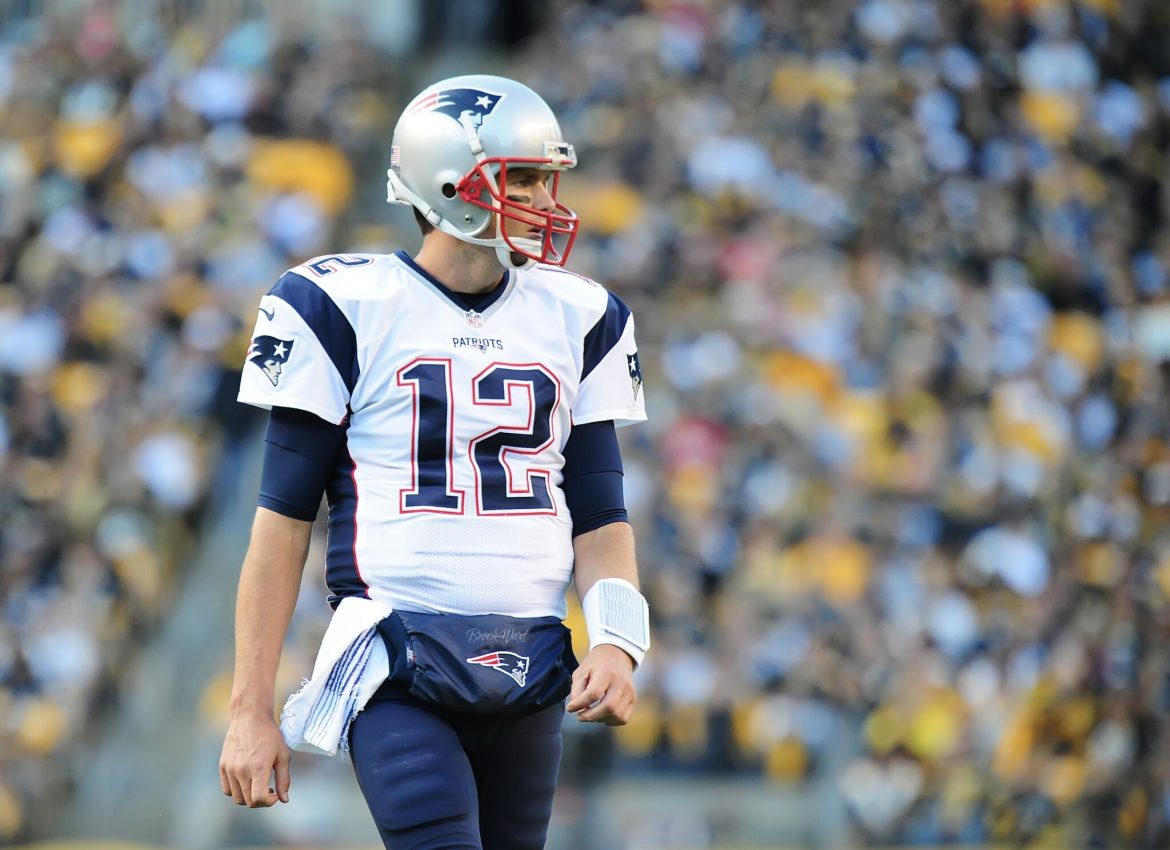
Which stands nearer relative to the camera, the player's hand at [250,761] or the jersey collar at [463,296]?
the player's hand at [250,761]

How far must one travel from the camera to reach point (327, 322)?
3.44 m

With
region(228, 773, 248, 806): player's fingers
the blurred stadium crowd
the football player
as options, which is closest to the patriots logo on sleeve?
the football player

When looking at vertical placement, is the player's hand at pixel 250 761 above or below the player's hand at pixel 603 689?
below

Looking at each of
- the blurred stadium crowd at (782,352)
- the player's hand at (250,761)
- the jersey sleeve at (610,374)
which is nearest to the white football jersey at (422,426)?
the jersey sleeve at (610,374)

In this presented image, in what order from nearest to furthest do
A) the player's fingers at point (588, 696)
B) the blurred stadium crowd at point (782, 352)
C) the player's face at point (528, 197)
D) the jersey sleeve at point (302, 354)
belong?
the player's fingers at point (588, 696) < the jersey sleeve at point (302, 354) < the player's face at point (528, 197) < the blurred stadium crowd at point (782, 352)

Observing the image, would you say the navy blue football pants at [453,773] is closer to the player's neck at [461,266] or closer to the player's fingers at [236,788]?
the player's fingers at [236,788]

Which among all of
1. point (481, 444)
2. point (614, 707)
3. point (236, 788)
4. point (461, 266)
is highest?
point (461, 266)

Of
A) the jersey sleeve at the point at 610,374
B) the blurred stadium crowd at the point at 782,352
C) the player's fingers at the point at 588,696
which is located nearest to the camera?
the player's fingers at the point at 588,696

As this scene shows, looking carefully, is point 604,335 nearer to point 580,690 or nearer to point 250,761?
point 580,690

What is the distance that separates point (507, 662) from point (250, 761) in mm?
489

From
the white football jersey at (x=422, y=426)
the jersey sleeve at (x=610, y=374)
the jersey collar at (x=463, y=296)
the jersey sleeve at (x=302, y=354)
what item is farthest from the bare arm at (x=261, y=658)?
the jersey sleeve at (x=610, y=374)

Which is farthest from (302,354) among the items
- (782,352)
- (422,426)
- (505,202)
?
(782,352)

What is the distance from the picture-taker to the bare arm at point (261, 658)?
3.33 m

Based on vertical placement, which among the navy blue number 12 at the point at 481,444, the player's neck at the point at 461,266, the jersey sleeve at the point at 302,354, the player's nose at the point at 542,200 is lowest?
the navy blue number 12 at the point at 481,444
